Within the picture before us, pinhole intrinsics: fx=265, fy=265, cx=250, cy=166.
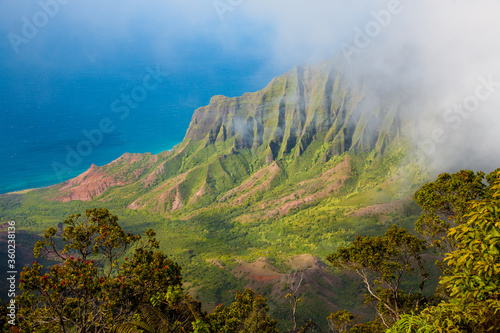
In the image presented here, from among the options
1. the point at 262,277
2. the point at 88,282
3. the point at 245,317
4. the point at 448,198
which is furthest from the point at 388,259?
the point at 262,277

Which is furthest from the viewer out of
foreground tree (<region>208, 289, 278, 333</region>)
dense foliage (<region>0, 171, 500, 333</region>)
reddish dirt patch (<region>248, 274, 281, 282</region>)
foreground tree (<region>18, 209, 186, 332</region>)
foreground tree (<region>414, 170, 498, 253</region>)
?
reddish dirt patch (<region>248, 274, 281, 282</region>)

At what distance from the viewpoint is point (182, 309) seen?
13.5m

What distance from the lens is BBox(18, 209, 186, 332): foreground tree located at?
1320 centimetres

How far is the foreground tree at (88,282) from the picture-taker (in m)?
13.2

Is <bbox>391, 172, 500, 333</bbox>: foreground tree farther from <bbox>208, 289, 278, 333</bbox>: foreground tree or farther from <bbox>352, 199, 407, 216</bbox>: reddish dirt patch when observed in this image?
<bbox>352, 199, 407, 216</bbox>: reddish dirt patch

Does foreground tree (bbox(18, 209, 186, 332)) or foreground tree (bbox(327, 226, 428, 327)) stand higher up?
foreground tree (bbox(18, 209, 186, 332))

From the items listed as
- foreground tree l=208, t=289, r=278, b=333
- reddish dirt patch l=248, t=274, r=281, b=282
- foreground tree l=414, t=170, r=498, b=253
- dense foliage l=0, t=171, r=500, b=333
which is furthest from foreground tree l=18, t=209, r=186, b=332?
reddish dirt patch l=248, t=274, r=281, b=282

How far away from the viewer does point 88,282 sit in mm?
13383

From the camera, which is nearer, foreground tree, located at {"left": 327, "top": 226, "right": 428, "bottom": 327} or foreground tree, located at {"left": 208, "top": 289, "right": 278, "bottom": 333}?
foreground tree, located at {"left": 327, "top": 226, "right": 428, "bottom": 327}

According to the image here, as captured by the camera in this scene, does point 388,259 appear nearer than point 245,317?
Yes

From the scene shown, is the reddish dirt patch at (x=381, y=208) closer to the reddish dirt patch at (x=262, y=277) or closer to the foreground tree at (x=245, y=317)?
the reddish dirt patch at (x=262, y=277)

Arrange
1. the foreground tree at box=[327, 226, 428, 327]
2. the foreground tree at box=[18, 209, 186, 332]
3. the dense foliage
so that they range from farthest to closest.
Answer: the foreground tree at box=[327, 226, 428, 327] → the foreground tree at box=[18, 209, 186, 332] → the dense foliage

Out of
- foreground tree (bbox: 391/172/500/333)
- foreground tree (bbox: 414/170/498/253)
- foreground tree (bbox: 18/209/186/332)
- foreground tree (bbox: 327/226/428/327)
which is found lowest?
foreground tree (bbox: 327/226/428/327)

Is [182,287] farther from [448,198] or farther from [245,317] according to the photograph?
[448,198]
